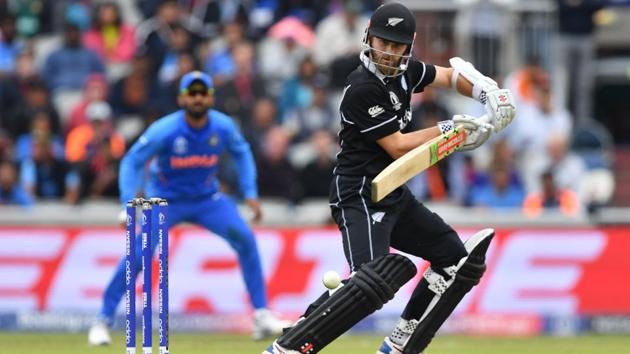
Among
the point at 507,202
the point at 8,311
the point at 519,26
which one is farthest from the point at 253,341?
the point at 519,26

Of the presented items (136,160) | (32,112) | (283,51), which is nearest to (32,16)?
(32,112)

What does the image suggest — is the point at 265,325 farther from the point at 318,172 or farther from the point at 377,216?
the point at 318,172

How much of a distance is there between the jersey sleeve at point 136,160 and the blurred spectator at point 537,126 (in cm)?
536

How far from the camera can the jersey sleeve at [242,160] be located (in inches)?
408

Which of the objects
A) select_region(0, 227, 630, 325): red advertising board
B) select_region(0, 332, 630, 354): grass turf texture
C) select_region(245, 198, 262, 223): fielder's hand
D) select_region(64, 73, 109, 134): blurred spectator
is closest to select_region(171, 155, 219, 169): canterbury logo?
select_region(245, 198, 262, 223): fielder's hand

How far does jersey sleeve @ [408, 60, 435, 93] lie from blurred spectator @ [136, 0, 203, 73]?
24.1ft

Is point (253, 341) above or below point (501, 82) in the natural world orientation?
below

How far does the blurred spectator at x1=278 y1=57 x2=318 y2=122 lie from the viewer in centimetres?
1461

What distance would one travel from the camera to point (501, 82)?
15.1 m

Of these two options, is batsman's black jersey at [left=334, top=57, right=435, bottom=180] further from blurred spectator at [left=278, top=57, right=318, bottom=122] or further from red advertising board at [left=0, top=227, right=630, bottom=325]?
blurred spectator at [left=278, top=57, right=318, bottom=122]

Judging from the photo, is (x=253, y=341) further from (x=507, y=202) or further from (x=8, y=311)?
(x=507, y=202)

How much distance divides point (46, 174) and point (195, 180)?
364cm

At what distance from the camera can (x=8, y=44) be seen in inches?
594

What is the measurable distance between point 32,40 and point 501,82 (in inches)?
202
